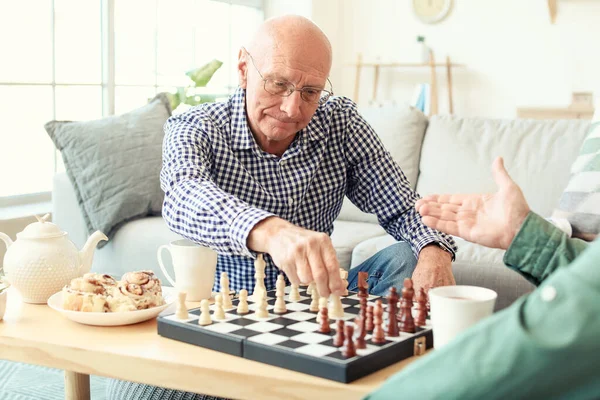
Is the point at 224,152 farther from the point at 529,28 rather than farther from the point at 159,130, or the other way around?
the point at 529,28

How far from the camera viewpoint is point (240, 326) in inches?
48.8

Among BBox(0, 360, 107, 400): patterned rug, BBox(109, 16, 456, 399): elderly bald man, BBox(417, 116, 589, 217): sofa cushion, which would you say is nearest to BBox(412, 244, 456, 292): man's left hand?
BBox(109, 16, 456, 399): elderly bald man

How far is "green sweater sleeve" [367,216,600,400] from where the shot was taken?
622 mm

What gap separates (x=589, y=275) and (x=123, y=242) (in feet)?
8.46

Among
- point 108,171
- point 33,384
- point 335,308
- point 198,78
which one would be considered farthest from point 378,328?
point 198,78

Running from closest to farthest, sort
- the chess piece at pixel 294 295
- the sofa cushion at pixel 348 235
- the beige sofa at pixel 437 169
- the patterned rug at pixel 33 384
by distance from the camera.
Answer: the chess piece at pixel 294 295, the patterned rug at pixel 33 384, the sofa cushion at pixel 348 235, the beige sofa at pixel 437 169

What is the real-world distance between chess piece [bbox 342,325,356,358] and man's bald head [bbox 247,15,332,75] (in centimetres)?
88

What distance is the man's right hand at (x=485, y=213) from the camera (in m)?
1.30

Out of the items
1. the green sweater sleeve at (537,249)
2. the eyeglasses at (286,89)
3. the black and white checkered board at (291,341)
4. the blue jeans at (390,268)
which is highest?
the eyeglasses at (286,89)

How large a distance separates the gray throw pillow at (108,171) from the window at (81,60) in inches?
24.6

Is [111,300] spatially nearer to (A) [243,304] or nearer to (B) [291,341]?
(A) [243,304]

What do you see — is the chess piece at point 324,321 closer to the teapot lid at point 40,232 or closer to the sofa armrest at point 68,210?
the teapot lid at point 40,232

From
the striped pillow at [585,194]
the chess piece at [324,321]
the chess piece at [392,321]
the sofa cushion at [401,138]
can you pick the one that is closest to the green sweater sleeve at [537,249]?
the chess piece at [392,321]

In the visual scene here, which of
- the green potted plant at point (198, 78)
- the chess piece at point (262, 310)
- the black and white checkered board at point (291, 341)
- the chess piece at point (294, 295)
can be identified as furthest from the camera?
the green potted plant at point (198, 78)
